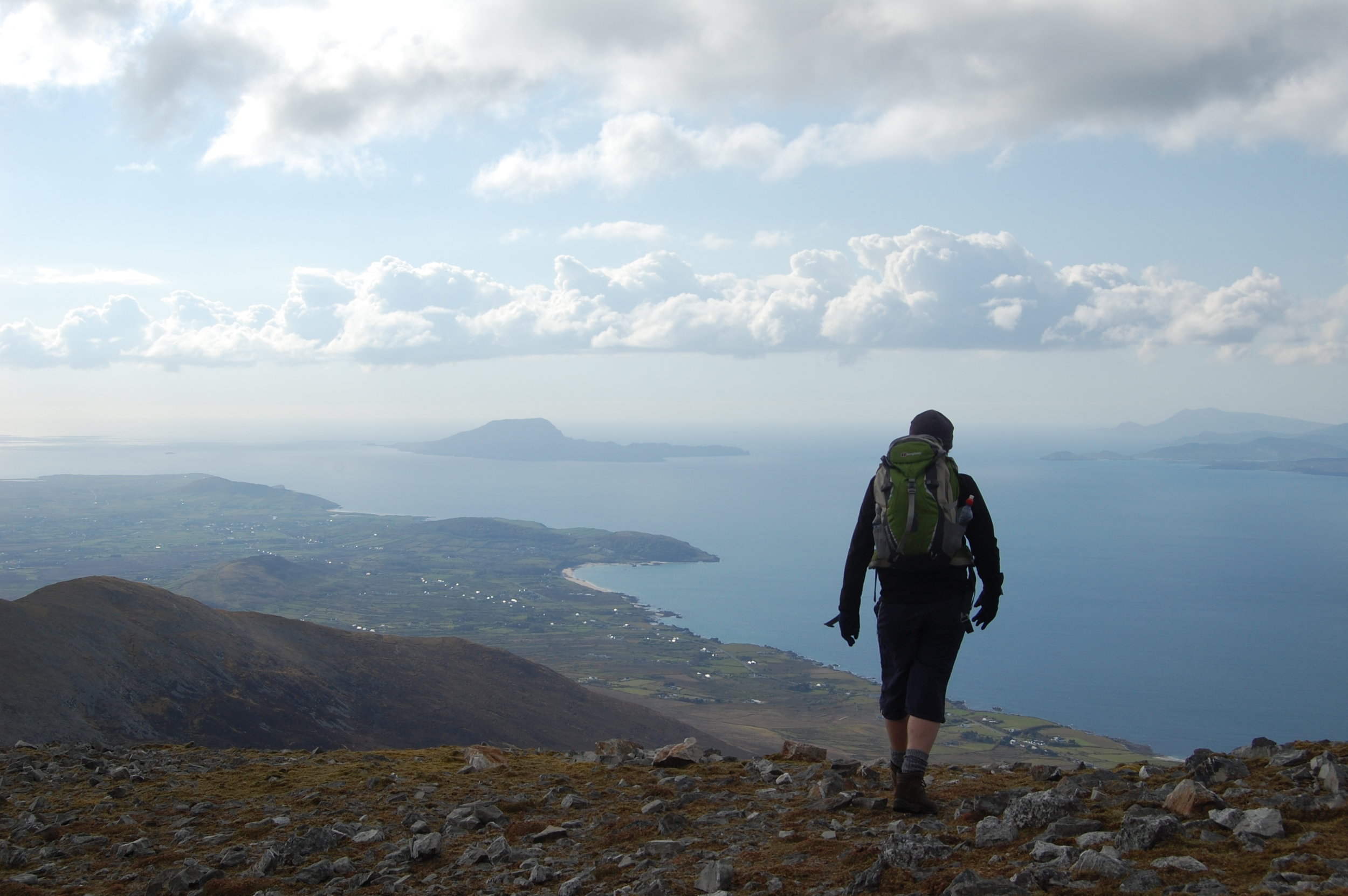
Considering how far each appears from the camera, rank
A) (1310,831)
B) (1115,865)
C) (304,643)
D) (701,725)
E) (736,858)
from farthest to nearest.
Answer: (701,725)
(304,643)
(736,858)
(1310,831)
(1115,865)

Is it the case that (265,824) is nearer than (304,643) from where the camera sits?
Yes

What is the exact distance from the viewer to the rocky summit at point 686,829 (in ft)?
15.6

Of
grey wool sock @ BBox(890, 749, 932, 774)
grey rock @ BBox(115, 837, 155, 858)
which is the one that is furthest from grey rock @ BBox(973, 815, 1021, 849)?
grey rock @ BBox(115, 837, 155, 858)

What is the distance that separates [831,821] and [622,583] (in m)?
173

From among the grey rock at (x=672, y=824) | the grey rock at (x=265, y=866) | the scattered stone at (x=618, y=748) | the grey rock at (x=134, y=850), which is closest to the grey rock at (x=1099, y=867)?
the grey rock at (x=672, y=824)

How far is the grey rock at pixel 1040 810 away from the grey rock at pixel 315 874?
508 cm

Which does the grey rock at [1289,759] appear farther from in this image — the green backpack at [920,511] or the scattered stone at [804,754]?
the scattered stone at [804,754]

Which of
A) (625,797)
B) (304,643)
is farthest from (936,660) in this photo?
(304,643)

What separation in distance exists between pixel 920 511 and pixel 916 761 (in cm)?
194

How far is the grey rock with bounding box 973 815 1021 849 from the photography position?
17.6ft

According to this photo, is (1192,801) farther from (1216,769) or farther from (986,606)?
(986,606)

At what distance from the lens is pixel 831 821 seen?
6.54m

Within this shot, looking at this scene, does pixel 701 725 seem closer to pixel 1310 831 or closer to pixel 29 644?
pixel 29 644

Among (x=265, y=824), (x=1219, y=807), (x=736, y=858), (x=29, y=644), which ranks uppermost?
(x=1219, y=807)
